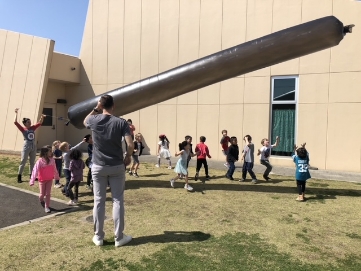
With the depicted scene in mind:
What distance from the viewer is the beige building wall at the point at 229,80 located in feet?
35.3

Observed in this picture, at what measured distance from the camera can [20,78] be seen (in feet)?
47.9

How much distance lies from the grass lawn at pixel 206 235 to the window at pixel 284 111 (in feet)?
15.0

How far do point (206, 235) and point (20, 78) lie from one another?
44.2 ft

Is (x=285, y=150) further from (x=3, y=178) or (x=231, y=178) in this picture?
(x=3, y=178)

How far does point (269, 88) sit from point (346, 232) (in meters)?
7.93

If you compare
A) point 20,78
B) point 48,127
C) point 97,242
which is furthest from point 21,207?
point 48,127

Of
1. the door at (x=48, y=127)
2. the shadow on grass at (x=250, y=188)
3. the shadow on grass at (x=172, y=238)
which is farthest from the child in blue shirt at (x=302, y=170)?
the door at (x=48, y=127)

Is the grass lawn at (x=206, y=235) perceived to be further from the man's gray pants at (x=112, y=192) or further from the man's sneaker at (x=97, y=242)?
the man's gray pants at (x=112, y=192)

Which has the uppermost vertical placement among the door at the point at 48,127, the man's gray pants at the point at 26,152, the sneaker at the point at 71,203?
the door at the point at 48,127

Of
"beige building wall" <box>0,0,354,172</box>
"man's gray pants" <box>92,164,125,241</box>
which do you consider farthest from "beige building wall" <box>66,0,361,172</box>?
"man's gray pants" <box>92,164,125,241</box>

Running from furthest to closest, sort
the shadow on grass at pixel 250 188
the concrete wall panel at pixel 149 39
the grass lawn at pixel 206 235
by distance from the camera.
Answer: the concrete wall panel at pixel 149 39 < the shadow on grass at pixel 250 188 < the grass lawn at pixel 206 235

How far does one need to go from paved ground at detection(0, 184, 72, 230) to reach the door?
9184 mm

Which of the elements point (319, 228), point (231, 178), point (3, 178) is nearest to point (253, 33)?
point (231, 178)

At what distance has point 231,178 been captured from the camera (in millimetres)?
9039
